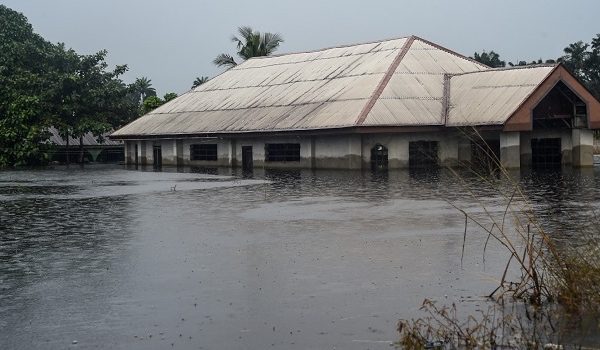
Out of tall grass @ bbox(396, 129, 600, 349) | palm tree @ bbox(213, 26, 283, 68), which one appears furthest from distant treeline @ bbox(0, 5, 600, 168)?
tall grass @ bbox(396, 129, 600, 349)

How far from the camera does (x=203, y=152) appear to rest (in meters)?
49.0

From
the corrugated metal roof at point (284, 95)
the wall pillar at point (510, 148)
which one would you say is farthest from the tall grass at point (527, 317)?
the wall pillar at point (510, 148)

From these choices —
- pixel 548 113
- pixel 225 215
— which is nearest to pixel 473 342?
pixel 225 215

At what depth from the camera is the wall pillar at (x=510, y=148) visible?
3788 cm

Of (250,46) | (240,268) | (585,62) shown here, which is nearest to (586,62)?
(585,62)

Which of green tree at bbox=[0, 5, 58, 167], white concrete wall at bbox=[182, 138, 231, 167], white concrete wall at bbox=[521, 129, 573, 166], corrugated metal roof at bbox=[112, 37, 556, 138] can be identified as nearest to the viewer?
corrugated metal roof at bbox=[112, 37, 556, 138]

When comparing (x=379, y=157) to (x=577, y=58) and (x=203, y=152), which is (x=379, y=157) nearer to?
(x=203, y=152)

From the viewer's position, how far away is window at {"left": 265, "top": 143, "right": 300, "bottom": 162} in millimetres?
43250

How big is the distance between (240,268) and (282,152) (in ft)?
110

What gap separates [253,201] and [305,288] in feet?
39.2

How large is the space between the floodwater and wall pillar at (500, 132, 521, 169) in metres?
16.7

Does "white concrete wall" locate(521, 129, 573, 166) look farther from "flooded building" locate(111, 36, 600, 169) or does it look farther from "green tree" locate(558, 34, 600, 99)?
"green tree" locate(558, 34, 600, 99)

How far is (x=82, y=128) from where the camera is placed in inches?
2181

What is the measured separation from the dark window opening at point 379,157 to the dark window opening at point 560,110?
8.56 metres
